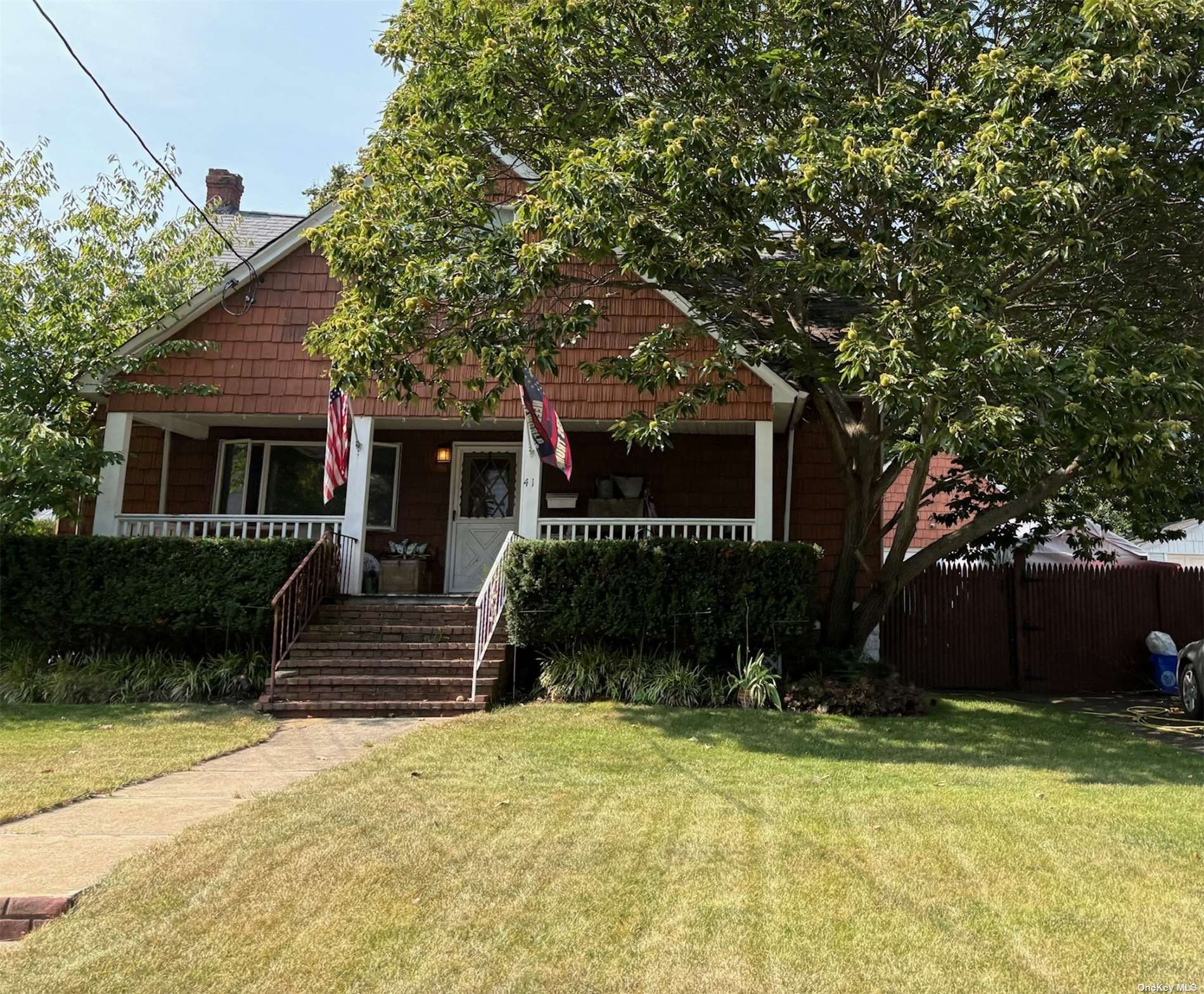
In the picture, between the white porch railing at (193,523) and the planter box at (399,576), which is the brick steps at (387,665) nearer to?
the white porch railing at (193,523)

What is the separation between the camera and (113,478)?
39.0ft

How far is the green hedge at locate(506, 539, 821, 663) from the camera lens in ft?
33.7

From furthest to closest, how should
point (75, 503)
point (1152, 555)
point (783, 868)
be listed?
point (1152, 555) < point (75, 503) < point (783, 868)

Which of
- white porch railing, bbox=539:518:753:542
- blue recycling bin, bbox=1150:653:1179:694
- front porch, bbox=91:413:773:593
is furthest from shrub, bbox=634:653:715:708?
blue recycling bin, bbox=1150:653:1179:694

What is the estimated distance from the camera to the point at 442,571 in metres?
13.9

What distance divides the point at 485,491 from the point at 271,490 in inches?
139

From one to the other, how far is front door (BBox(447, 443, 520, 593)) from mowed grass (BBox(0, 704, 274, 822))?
15.4 feet

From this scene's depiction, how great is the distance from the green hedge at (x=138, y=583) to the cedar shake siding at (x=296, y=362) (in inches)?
90.1

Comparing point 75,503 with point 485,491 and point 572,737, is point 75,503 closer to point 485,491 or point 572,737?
Result: point 485,491

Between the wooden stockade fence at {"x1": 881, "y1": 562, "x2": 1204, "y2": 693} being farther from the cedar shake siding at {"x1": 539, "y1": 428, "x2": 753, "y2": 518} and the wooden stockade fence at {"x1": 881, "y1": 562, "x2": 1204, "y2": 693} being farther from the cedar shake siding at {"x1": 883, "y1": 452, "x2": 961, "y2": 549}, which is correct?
the cedar shake siding at {"x1": 883, "y1": 452, "x2": 961, "y2": 549}

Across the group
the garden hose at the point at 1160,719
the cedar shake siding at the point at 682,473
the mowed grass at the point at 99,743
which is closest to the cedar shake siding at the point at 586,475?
the cedar shake siding at the point at 682,473

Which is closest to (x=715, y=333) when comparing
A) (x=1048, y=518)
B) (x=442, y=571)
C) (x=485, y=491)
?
(x=485, y=491)

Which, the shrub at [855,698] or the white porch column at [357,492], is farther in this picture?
the white porch column at [357,492]

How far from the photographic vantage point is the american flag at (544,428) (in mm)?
9906
